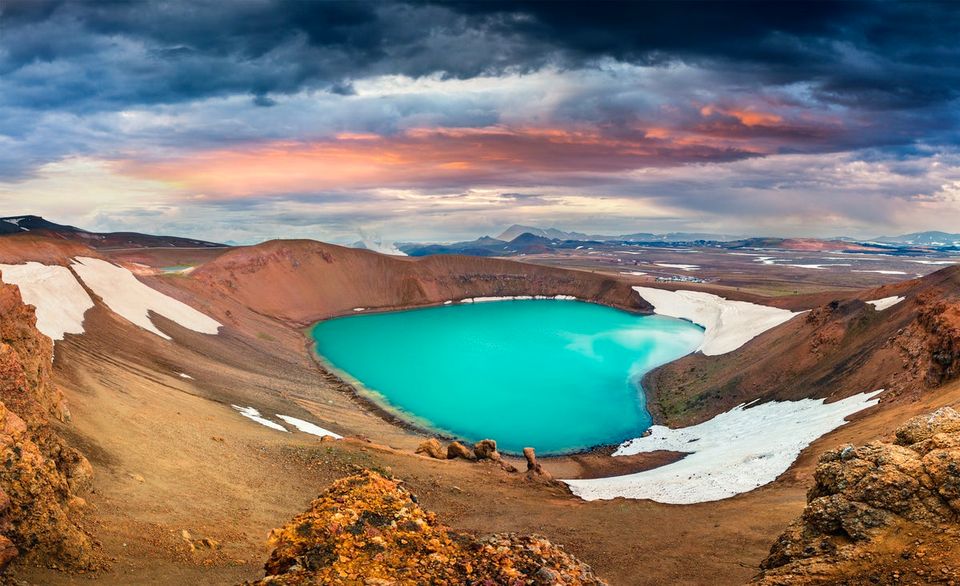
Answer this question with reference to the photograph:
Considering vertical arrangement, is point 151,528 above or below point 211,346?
above

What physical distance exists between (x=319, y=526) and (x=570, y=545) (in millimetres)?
11114

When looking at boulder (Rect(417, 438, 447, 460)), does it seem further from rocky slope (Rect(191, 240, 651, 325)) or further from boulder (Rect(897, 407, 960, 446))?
rocky slope (Rect(191, 240, 651, 325))

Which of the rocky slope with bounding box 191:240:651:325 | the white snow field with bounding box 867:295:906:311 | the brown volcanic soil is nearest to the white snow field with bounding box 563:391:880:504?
the brown volcanic soil

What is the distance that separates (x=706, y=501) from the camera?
69.8ft

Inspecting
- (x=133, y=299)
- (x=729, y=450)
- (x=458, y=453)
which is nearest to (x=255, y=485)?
(x=458, y=453)

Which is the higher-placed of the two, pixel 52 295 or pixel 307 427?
pixel 52 295

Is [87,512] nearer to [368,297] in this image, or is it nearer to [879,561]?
[879,561]

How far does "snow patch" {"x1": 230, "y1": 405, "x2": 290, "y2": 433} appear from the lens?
30277 millimetres

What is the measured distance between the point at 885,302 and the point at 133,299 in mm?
74760

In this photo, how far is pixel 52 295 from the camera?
40.3 m

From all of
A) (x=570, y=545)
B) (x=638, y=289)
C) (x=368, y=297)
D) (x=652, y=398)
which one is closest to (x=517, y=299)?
(x=638, y=289)

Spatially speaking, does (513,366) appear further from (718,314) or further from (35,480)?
(35,480)

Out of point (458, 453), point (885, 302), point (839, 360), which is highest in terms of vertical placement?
point (885, 302)

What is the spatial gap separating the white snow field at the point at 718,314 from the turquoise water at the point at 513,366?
12.6 feet
